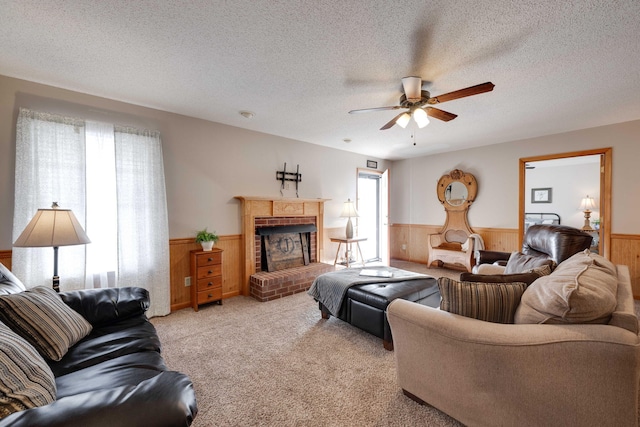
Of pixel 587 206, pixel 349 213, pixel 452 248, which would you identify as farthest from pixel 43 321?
pixel 587 206

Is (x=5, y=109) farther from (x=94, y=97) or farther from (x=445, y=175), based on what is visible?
(x=445, y=175)

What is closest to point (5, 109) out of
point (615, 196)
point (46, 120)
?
point (46, 120)

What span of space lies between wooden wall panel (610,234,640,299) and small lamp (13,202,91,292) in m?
6.21

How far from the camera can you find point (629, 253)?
365 cm

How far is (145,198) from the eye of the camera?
3027mm

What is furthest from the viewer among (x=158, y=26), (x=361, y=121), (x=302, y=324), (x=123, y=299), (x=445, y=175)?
(x=445, y=175)

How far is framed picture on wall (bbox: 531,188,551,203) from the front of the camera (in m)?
6.85

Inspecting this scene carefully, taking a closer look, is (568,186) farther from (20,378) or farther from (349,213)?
(20,378)

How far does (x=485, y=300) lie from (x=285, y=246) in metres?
3.20

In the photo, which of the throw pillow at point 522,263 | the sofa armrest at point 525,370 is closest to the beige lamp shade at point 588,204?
the throw pillow at point 522,263

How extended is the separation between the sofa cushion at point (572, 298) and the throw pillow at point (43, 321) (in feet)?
8.07

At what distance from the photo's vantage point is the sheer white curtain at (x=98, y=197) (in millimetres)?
2430

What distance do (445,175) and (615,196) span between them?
7.81ft

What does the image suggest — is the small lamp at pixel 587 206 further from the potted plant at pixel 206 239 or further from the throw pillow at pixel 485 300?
the potted plant at pixel 206 239
